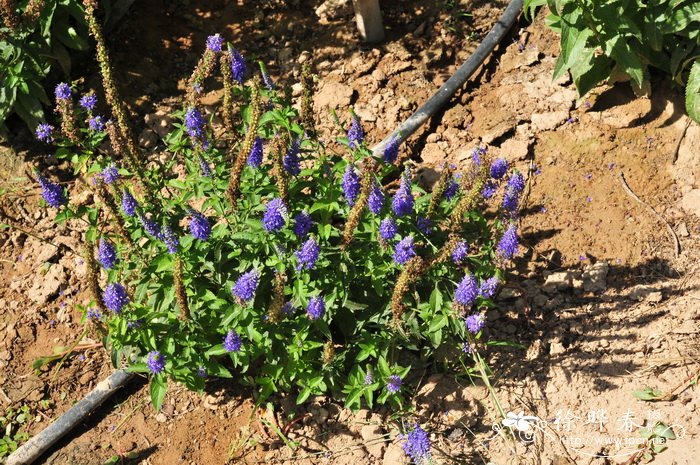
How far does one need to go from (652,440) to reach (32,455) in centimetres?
327

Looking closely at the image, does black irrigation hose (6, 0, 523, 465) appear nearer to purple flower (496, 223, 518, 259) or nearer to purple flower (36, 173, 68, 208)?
purple flower (496, 223, 518, 259)

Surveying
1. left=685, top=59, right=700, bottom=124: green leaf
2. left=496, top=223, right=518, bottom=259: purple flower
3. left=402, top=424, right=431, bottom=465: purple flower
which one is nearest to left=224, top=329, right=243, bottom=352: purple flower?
left=402, top=424, right=431, bottom=465: purple flower

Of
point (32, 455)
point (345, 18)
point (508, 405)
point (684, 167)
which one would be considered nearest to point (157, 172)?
point (32, 455)

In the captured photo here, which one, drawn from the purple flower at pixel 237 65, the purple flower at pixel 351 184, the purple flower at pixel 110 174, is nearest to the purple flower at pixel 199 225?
the purple flower at pixel 110 174

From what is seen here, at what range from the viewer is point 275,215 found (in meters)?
3.31

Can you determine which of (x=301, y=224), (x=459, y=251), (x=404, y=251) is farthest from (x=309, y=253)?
(x=459, y=251)

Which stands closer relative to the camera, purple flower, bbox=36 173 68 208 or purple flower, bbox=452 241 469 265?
purple flower, bbox=452 241 469 265

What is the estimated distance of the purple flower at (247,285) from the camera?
329 centimetres

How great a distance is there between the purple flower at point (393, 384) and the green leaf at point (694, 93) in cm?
255

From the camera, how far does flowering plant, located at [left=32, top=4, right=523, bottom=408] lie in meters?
3.40

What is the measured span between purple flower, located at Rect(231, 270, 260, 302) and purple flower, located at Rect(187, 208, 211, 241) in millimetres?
311

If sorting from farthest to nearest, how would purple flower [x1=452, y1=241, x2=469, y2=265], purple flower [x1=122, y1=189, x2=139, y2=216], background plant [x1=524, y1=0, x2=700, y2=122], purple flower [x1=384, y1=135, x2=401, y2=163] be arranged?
1. background plant [x1=524, y1=0, x2=700, y2=122]
2. purple flower [x1=384, y1=135, x2=401, y2=163]
3. purple flower [x1=122, y1=189, x2=139, y2=216]
4. purple flower [x1=452, y1=241, x2=469, y2=265]

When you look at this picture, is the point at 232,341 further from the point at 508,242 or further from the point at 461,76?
the point at 461,76

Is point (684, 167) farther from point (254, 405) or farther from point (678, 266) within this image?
point (254, 405)
